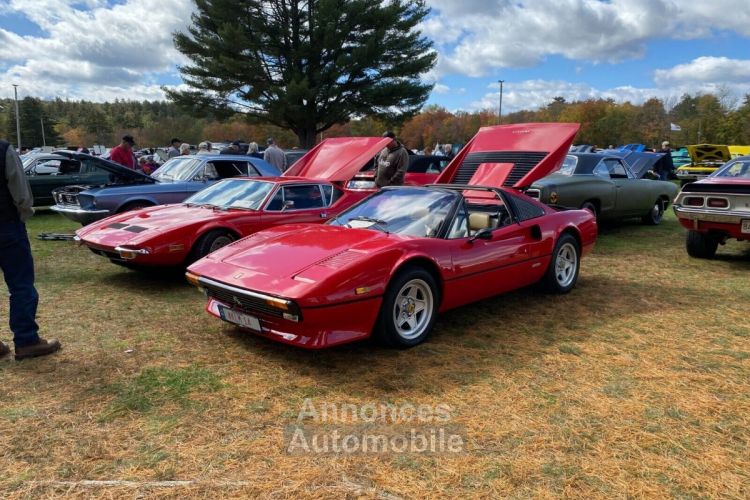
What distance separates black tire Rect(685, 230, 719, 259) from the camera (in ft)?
25.1

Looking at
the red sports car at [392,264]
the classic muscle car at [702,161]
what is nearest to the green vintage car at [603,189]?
the red sports car at [392,264]

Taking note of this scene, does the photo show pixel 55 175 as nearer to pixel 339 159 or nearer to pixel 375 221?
pixel 339 159

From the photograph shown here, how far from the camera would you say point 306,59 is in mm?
25047

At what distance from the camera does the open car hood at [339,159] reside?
7344 mm

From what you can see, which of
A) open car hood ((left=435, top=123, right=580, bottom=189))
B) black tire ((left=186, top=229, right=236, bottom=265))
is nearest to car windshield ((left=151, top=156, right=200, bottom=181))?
black tire ((left=186, top=229, right=236, bottom=265))

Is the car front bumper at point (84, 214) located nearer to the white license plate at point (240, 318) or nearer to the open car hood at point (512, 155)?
the white license plate at point (240, 318)

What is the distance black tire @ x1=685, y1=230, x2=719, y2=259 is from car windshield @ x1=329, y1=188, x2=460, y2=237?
4.97 metres

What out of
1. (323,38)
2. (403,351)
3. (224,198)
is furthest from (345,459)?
(323,38)

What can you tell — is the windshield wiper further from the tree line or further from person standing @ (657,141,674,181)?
the tree line

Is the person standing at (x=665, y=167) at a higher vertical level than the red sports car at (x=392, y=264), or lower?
higher

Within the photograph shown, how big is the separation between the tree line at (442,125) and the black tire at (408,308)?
1630 inches

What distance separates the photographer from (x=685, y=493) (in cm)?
238

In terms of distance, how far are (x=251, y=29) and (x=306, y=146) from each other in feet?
19.8

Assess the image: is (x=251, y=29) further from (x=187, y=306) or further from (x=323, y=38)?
(x=187, y=306)
